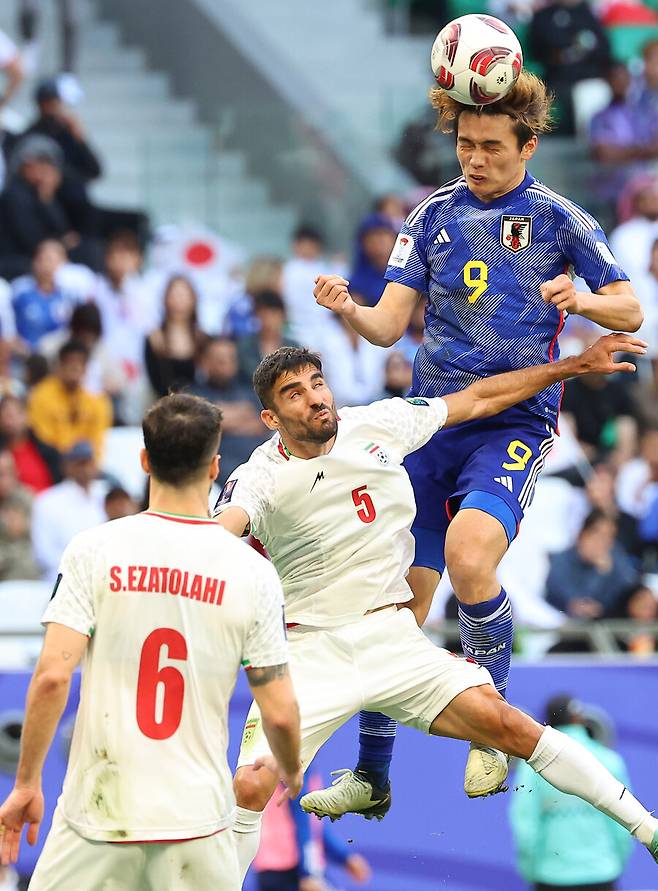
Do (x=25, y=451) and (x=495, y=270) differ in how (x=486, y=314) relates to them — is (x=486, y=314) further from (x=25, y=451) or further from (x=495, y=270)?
(x=25, y=451)

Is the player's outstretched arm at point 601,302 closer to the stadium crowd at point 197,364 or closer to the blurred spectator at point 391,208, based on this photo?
the stadium crowd at point 197,364

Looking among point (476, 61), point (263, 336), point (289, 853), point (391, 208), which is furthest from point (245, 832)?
point (391, 208)

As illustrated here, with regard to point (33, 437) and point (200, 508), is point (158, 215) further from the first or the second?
point (200, 508)

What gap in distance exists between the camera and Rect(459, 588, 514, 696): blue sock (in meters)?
7.25

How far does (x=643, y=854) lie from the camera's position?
1167 cm

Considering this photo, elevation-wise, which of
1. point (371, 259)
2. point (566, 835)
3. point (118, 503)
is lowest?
point (566, 835)

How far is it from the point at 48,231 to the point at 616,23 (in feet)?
22.2

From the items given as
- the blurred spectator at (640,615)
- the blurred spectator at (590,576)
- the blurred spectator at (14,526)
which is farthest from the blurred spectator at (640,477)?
the blurred spectator at (14,526)

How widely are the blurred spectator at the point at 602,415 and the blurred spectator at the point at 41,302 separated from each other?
417 cm

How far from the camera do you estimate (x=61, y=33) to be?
1753 centimetres

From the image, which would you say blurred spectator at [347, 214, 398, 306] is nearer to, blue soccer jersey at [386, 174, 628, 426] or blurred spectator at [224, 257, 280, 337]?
blurred spectator at [224, 257, 280, 337]

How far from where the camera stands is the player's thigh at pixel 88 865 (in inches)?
226

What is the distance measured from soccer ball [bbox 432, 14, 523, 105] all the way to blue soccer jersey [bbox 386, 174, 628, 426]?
46 centimetres

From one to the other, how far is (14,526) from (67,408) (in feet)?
4.70
